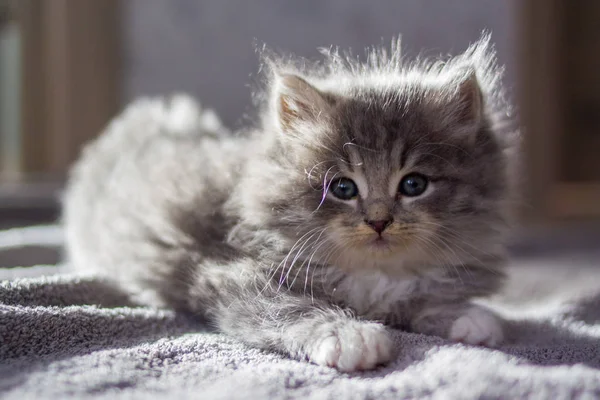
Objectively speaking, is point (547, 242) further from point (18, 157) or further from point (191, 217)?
point (18, 157)

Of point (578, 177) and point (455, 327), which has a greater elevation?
point (578, 177)

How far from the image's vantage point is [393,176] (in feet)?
3.88

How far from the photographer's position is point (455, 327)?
1147 millimetres

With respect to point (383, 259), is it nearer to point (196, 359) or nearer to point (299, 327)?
point (299, 327)

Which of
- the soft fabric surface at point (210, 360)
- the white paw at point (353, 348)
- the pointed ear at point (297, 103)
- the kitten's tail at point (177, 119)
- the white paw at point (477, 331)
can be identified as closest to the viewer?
the soft fabric surface at point (210, 360)

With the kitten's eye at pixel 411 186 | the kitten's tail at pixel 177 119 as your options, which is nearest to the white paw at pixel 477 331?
the kitten's eye at pixel 411 186

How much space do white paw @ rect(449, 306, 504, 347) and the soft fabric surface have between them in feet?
0.11

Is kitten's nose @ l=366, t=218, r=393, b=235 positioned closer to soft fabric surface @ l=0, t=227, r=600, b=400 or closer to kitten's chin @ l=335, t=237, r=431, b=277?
kitten's chin @ l=335, t=237, r=431, b=277

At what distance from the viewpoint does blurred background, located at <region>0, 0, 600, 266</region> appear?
328cm

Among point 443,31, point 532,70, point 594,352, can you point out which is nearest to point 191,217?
point 594,352

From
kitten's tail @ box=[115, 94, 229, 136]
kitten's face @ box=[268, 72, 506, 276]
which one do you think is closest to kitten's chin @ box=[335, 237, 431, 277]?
kitten's face @ box=[268, 72, 506, 276]

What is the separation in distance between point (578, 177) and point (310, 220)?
10.7 feet

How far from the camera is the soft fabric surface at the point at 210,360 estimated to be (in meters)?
0.84

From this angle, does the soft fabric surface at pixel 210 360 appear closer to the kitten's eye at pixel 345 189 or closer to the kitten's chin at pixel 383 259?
the kitten's chin at pixel 383 259
